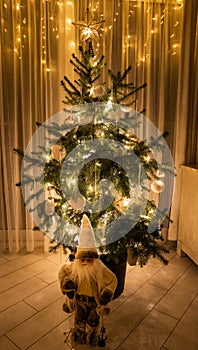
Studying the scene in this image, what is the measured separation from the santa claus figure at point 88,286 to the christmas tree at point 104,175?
308 millimetres

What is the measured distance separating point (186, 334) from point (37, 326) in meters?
0.91

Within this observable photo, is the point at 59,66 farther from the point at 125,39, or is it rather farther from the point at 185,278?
the point at 185,278

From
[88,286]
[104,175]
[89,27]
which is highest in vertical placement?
[89,27]

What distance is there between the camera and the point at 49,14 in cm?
232

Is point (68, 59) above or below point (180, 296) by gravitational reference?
above

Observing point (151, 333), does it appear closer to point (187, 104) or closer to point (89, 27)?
point (187, 104)

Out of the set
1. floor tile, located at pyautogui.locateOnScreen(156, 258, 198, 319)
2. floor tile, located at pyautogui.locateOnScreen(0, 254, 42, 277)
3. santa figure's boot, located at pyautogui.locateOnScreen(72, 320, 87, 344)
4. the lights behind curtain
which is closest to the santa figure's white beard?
santa figure's boot, located at pyautogui.locateOnScreen(72, 320, 87, 344)

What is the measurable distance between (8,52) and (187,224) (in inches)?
89.2

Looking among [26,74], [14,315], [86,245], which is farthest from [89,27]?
[14,315]

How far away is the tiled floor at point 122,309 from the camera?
150cm

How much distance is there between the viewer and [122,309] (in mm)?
1777

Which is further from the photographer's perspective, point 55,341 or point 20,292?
point 20,292

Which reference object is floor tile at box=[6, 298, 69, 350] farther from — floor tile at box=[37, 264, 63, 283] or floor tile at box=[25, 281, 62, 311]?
floor tile at box=[37, 264, 63, 283]

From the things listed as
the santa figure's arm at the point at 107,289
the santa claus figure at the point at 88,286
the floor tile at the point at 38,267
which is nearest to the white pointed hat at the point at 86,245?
the santa claus figure at the point at 88,286
